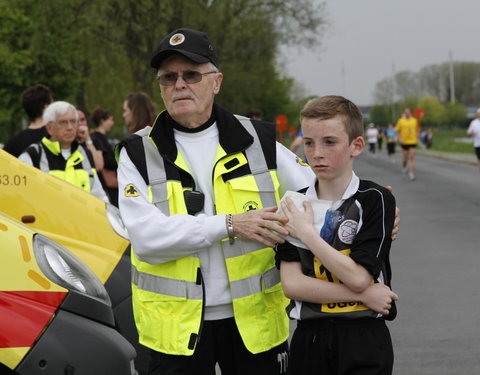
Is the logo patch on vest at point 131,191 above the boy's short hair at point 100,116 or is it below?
above

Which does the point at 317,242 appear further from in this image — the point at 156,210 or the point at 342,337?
the point at 156,210

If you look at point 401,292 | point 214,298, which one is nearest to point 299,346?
point 214,298

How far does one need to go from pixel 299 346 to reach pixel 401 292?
5.29 meters

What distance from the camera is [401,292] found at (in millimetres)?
8195

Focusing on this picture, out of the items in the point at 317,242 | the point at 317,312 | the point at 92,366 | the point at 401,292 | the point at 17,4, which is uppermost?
the point at 17,4

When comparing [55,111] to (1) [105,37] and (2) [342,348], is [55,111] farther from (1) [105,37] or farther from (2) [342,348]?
(1) [105,37]

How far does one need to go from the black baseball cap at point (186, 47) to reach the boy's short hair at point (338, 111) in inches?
17.8

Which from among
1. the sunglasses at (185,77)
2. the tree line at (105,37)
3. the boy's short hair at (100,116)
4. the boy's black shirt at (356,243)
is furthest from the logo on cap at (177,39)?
the tree line at (105,37)

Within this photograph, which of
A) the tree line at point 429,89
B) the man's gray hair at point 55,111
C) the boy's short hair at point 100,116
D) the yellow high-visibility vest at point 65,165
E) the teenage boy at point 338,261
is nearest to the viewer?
the teenage boy at point 338,261

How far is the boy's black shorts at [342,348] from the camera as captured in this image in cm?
299

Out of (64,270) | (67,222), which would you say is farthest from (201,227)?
(67,222)

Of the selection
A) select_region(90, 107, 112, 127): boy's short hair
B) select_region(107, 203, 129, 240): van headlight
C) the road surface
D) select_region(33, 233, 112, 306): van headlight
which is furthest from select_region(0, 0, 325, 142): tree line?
select_region(33, 233, 112, 306): van headlight

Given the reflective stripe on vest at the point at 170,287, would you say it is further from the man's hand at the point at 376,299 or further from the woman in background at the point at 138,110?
the woman in background at the point at 138,110

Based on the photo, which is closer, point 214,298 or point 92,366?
point 214,298
